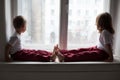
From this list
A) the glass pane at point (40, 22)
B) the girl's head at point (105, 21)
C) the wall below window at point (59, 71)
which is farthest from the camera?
the glass pane at point (40, 22)

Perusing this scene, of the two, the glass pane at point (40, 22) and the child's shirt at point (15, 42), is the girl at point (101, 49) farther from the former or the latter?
the child's shirt at point (15, 42)

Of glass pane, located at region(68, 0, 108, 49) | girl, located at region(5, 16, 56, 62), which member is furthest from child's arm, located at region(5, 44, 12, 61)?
glass pane, located at region(68, 0, 108, 49)

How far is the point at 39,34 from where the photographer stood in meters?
2.22

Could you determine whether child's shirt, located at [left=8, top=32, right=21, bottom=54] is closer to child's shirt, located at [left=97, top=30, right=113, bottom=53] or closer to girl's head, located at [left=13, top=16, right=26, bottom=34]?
girl's head, located at [left=13, top=16, right=26, bottom=34]

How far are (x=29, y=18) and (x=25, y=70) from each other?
54cm

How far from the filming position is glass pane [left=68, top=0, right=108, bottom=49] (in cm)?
219

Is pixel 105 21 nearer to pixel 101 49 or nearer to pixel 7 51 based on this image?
pixel 101 49

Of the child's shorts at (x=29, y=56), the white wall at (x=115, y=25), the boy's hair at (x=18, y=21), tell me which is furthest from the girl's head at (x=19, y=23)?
the child's shorts at (x=29, y=56)

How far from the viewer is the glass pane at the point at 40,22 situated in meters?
2.17

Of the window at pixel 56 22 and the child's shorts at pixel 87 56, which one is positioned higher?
the window at pixel 56 22

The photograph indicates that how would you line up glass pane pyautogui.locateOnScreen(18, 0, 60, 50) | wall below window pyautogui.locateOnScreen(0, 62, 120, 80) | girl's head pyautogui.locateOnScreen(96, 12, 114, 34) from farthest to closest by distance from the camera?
glass pane pyautogui.locateOnScreen(18, 0, 60, 50), girl's head pyautogui.locateOnScreen(96, 12, 114, 34), wall below window pyautogui.locateOnScreen(0, 62, 120, 80)

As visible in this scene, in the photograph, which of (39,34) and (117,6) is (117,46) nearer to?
(117,6)

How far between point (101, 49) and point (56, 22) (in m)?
0.52

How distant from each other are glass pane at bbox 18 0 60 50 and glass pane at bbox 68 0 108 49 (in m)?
0.14
